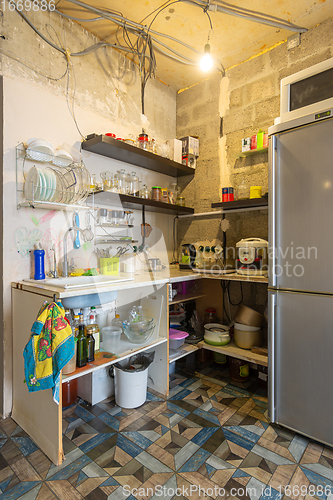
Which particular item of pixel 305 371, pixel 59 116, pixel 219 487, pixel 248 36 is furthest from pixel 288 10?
pixel 219 487

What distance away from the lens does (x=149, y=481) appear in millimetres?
1290

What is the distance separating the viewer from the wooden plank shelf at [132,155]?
209 cm

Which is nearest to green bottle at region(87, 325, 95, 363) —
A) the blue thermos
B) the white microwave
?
the blue thermos

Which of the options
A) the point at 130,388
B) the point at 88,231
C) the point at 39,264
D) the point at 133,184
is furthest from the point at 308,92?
the point at 130,388

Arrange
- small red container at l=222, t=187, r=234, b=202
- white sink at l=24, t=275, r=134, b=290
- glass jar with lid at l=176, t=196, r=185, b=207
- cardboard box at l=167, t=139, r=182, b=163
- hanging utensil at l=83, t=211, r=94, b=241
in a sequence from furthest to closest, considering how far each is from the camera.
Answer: glass jar with lid at l=176, t=196, r=185, b=207 < cardboard box at l=167, t=139, r=182, b=163 < small red container at l=222, t=187, r=234, b=202 < hanging utensil at l=83, t=211, r=94, b=241 < white sink at l=24, t=275, r=134, b=290

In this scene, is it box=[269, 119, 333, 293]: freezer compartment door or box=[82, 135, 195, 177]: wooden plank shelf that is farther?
box=[82, 135, 195, 177]: wooden plank shelf

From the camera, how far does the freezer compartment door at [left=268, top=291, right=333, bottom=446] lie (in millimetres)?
1498

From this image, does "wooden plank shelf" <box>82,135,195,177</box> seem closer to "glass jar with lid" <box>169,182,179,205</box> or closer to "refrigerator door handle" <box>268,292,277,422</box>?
"glass jar with lid" <box>169,182,179,205</box>

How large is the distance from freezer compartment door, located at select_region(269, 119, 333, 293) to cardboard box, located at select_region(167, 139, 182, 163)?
4.43 ft

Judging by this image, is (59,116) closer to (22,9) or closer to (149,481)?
(22,9)

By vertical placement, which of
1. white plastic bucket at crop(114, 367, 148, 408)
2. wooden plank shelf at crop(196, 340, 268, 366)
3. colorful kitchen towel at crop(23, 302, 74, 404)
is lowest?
white plastic bucket at crop(114, 367, 148, 408)

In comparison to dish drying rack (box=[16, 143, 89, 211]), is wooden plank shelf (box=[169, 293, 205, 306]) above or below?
below

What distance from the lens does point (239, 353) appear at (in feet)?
7.11

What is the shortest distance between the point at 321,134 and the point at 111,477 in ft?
6.88
